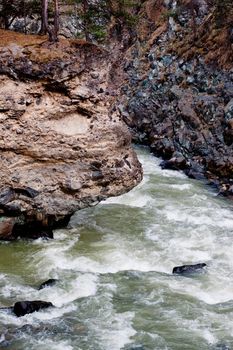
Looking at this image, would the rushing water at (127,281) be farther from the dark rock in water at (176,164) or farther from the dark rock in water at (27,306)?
the dark rock in water at (176,164)

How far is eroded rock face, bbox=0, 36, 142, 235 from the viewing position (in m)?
17.2

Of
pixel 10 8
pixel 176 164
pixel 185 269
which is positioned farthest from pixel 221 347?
pixel 176 164

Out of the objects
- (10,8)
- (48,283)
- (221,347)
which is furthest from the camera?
(10,8)

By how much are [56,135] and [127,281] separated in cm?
Result: 597

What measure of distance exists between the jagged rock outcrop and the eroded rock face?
9395 mm

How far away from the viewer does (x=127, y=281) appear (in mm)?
15469

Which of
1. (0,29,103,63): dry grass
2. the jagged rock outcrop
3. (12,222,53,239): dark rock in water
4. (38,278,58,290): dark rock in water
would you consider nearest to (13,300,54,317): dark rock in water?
(38,278,58,290): dark rock in water

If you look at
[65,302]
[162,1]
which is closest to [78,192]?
[65,302]

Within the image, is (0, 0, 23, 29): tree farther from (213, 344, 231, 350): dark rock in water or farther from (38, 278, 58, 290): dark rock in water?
(213, 344, 231, 350): dark rock in water

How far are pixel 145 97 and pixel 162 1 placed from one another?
1576 centimetres

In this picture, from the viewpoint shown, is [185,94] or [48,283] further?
[185,94]

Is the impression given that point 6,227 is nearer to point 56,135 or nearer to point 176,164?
point 56,135

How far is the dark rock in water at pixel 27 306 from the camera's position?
13.0 m

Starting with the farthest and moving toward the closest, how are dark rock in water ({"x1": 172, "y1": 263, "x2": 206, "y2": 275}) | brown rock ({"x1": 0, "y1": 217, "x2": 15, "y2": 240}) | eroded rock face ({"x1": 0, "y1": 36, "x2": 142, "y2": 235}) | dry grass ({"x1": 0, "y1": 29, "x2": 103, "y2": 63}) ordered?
brown rock ({"x1": 0, "y1": 217, "x2": 15, "y2": 240}) < dry grass ({"x1": 0, "y1": 29, "x2": 103, "y2": 63}) < eroded rock face ({"x1": 0, "y1": 36, "x2": 142, "y2": 235}) < dark rock in water ({"x1": 172, "y1": 263, "x2": 206, "y2": 275})
